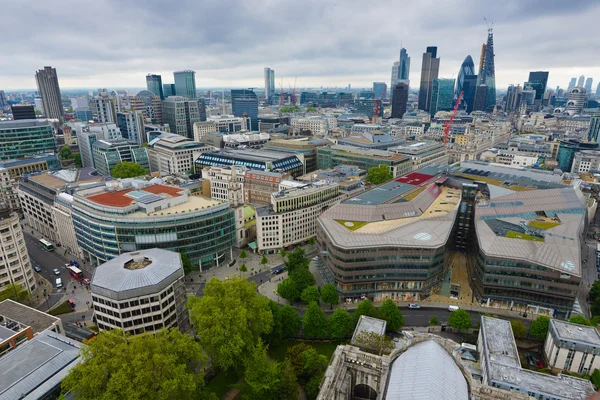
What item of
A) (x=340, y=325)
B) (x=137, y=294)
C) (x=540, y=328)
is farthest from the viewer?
(x=340, y=325)

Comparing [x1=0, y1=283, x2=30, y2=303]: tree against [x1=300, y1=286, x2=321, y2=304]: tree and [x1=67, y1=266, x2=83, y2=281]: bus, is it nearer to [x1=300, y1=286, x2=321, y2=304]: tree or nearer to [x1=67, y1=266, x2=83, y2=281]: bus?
[x1=67, y1=266, x2=83, y2=281]: bus

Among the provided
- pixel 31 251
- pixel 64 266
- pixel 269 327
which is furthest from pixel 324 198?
pixel 31 251

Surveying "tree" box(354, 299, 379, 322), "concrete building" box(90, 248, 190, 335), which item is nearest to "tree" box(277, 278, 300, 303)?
"tree" box(354, 299, 379, 322)

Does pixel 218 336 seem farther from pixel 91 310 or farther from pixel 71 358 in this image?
pixel 91 310

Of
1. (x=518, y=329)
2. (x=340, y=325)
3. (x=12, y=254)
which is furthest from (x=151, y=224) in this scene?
(x=518, y=329)

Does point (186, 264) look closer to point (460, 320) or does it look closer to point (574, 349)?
point (460, 320)
